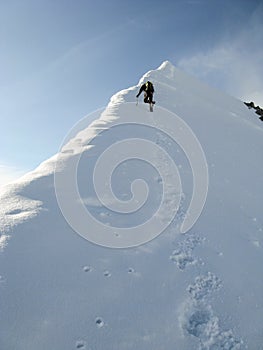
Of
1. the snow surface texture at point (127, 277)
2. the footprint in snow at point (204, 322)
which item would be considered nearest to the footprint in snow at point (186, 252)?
the snow surface texture at point (127, 277)

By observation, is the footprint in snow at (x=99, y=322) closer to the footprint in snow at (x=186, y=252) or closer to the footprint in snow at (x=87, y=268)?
the footprint in snow at (x=87, y=268)

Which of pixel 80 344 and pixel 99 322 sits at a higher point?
pixel 99 322

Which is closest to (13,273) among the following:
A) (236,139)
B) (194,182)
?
(194,182)

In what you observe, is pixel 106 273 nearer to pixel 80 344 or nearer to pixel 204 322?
pixel 80 344

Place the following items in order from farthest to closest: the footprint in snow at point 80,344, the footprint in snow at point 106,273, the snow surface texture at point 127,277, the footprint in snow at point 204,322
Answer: the footprint in snow at point 106,273 < the footprint in snow at point 204,322 < the snow surface texture at point 127,277 < the footprint in snow at point 80,344

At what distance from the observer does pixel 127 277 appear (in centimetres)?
524

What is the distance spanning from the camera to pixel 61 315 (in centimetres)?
438

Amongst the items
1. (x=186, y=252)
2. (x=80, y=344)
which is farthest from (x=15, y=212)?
(x=186, y=252)

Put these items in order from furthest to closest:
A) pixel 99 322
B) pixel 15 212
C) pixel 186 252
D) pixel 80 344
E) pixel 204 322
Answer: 1. pixel 15 212
2. pixel 186 252
3. pixel 204 322
4. pixel 99 322
5. pixel 80 344

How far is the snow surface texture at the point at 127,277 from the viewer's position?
430 cm

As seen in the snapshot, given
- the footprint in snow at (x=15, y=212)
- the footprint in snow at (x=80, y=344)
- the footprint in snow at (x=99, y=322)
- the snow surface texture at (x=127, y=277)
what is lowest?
the footprint in snow at (x=80, y=344)

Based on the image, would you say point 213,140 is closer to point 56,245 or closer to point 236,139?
point 236,139

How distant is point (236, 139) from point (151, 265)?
10293 mm

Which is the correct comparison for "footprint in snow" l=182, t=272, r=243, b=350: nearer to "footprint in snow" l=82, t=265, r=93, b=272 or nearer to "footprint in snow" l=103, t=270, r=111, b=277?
"footprint in snow" l=103, t=270, r=111, b=277
